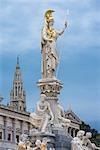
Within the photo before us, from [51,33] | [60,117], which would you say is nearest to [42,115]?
[60,117]

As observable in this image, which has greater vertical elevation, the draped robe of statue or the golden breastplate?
the golden breastplate

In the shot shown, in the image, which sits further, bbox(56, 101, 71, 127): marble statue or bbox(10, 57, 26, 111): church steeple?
bbox(10, 57, 26, 111): church steeple

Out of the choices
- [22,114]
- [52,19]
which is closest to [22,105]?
[22,114]

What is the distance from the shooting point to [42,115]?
847 inches

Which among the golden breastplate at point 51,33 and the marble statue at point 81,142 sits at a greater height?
the golden breastplate at point 51,33

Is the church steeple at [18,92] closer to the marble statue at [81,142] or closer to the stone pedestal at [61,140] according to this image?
the marble statue at [81,142]

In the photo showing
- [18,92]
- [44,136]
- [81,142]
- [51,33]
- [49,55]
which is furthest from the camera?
[18,92]

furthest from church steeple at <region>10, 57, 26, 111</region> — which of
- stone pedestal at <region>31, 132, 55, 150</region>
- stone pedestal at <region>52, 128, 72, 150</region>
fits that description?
stone pedestal at <region>31, 132, 55, 150</region>

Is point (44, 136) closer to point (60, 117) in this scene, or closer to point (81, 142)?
point (81, 142)

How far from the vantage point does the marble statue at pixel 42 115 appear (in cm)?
2139

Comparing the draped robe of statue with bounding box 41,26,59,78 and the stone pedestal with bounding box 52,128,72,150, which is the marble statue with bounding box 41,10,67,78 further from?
the stone pedestal with bounding box 52,128,72,150

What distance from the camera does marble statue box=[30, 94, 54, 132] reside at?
2139 cm

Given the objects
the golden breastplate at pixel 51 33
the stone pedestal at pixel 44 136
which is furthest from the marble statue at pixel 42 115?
the golden breastplate at pixel 51 33

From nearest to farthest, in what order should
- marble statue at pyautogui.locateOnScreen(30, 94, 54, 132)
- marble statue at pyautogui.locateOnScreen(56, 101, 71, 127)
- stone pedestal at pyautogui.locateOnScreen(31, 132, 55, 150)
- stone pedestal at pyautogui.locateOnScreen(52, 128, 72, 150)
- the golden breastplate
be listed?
stone pedestal at pyautogui.locateOnScreen(31, 132, 55, 150)
stone pedestal at pyautogui.locateOnScreen(52, 128, 72, 150)
marble statue at pyautogui.locateOnScreen(30, 94, 54, 132)
marble statue at pyautogui.locateOnScreen(56, 101, 71, 127)
the golden breastplate
